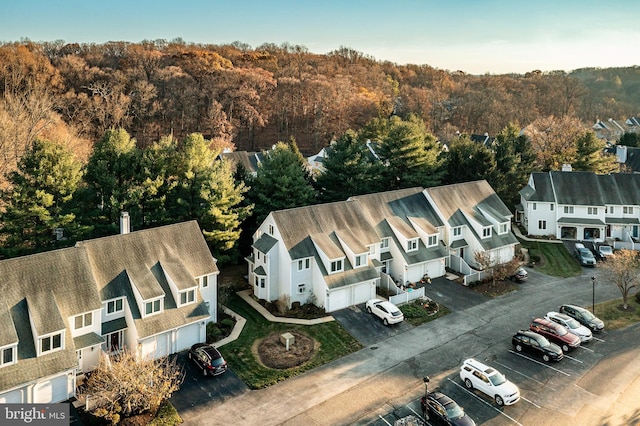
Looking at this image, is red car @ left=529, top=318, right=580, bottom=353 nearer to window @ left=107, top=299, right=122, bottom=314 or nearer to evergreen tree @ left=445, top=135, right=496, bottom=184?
window @ left=107, top=299, right=122, bottom=314

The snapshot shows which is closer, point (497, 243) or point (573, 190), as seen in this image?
point (497, 243)

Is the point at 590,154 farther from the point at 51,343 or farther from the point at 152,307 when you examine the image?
the point at 51,343

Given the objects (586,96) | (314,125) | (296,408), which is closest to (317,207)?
(296,408)

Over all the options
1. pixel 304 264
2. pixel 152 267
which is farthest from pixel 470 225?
pixel 152 267

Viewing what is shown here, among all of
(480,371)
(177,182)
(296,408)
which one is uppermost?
(177,182)

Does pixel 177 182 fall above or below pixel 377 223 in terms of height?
above

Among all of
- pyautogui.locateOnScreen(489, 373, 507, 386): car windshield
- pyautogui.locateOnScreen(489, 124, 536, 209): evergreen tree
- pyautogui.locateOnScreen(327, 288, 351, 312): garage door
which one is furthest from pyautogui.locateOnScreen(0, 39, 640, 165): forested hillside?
pyautogui.locateOnScreen(489, 373, 507, 386): car windshield

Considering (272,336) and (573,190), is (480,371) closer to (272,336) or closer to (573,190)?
(272,336)
